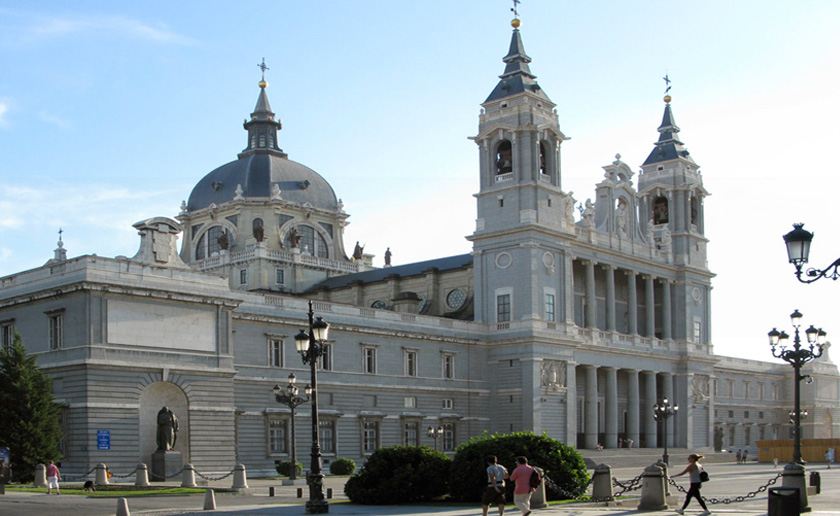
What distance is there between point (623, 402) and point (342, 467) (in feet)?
105

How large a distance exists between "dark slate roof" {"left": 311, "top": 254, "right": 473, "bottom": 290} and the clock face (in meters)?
1.80

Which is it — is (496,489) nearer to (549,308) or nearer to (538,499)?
(538,499)

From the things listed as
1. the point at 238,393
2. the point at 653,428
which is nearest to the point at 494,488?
the point at 238,393

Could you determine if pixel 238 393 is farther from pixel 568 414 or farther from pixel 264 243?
pixel 264 243

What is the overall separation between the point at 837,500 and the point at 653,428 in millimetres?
50193

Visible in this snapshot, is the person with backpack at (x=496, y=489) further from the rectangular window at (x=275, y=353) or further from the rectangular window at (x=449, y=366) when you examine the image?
the rectangular window at (x=449, y=366)

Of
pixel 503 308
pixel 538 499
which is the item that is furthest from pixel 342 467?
pixel 538 499

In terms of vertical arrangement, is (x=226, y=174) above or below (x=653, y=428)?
above

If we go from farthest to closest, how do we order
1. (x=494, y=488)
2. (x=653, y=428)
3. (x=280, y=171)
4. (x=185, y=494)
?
(x=280, y=171) < (x=653, y=428) < (x=185, y=494) < (x=494, y=488)

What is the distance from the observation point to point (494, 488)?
87.0ft

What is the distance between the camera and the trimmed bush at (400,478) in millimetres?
32781

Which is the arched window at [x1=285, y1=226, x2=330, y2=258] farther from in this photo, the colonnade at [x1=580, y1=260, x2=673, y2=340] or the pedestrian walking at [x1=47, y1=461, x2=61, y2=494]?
the pedestrian walking at [x1=47, y1=461, x2=61, y2=494]

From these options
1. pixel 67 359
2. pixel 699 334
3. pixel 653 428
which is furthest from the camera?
pixel 699 334

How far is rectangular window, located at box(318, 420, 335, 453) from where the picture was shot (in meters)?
61.2
